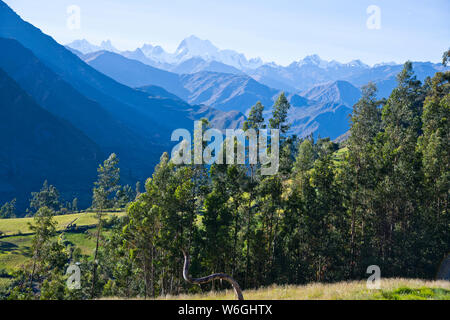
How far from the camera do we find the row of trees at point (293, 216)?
132ft

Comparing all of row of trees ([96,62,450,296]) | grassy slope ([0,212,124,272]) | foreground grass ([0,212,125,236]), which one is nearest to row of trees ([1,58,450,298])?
row of trees ([96,62,450,296])

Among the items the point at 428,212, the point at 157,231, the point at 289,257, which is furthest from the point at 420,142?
the point at 157,231

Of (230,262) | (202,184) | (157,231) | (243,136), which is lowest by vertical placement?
(230,262)

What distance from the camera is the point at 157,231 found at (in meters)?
41.2

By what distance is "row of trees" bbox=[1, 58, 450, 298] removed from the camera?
1580 inches

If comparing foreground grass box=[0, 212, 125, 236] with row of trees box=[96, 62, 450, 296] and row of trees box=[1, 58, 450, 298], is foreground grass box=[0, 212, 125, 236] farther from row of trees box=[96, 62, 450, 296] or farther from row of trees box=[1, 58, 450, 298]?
row of trees box=[96, 62, 450, 296]

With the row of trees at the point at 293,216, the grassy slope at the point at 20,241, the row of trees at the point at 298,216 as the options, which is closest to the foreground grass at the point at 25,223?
the grassy slope at the point at 20,241

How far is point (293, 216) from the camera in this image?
144 ft

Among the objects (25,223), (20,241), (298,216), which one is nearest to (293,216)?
(298,216)

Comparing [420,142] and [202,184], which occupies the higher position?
[420,142]
